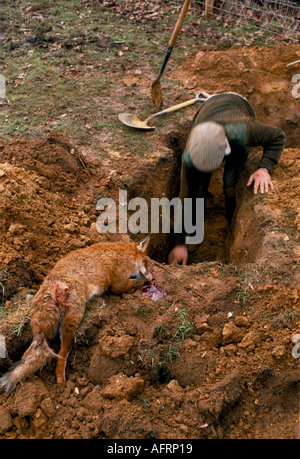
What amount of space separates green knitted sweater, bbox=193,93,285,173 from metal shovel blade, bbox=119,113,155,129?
1.37 m

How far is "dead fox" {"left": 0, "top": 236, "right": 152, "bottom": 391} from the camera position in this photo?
3.07 metres

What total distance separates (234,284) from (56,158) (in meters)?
2.87

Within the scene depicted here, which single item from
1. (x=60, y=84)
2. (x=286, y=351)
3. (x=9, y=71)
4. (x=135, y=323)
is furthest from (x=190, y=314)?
(x=9, y=71)

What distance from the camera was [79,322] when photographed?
3363 millimetres

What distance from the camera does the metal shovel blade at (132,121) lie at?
625 cm

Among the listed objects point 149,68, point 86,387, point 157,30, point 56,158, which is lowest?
point 86,387

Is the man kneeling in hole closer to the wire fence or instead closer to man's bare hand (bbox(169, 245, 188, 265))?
man's bare hand (bbox(169, 245, 188, 265))

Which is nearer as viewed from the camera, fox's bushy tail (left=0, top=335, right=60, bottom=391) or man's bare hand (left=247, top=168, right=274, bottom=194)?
fox's bushy tail (left=0, top=335, right=60, bottom=391)

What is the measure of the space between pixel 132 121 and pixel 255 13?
5005 millimetres

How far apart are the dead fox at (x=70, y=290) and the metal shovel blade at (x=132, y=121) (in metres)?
2.71

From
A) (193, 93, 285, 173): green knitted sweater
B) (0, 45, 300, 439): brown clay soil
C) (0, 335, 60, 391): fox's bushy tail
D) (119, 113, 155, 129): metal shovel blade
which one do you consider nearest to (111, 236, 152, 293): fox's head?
(0, 45, 300, 439): brown clay soil
